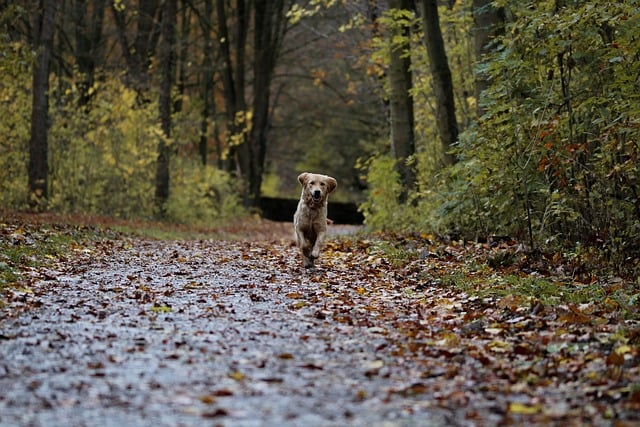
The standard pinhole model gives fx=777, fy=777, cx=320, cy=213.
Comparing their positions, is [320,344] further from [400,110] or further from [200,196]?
Answer: [200,196]

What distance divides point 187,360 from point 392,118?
48.2ft

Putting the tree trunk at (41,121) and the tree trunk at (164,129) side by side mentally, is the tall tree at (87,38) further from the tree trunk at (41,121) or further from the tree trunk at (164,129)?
the tree trunk at (41,121)

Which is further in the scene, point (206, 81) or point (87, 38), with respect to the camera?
point (206, 81)

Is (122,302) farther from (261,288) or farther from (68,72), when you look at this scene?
(68,72)

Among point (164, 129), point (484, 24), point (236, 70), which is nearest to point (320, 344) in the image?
point (484, 24)

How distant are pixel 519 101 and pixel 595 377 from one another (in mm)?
7043

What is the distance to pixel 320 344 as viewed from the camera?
5.97 meters

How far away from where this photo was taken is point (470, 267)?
9.96 meters

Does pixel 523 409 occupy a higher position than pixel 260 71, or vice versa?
pixel 260 71

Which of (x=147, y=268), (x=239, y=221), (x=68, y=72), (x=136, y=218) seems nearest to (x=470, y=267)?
(x=147, y=268)

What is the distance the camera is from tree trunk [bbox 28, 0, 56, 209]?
61.9ft

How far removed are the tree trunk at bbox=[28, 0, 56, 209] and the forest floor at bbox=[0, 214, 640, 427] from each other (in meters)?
8.74

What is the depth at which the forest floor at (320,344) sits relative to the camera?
425cm

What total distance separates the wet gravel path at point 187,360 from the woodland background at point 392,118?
3711 mm
